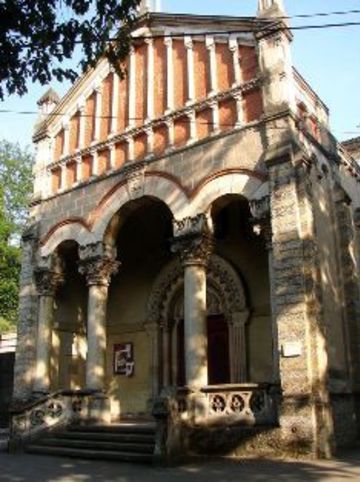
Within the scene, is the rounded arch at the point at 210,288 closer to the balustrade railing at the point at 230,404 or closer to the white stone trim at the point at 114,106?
the balustrade railing at the point at 230,404

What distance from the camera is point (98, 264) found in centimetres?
1450

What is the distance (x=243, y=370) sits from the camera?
1431 centimetres

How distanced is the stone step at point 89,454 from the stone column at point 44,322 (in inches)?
95.4

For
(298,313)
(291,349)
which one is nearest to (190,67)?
(298,313)

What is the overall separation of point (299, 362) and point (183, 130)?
260 inches

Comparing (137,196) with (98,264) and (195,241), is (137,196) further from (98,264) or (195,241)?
(195,241)

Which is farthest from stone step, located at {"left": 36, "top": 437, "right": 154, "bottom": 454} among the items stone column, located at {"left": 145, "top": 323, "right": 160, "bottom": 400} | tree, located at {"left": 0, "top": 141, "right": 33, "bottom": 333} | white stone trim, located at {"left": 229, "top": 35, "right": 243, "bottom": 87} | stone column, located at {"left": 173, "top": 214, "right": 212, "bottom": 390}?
tree, located at {"left": 0, "top": 141, "right": 33, "bottom": 333}

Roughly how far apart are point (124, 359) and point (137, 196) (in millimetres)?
5510

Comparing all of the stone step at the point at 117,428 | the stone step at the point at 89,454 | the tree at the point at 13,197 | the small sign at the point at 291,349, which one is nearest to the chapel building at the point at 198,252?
the small sign at the point at 291,349

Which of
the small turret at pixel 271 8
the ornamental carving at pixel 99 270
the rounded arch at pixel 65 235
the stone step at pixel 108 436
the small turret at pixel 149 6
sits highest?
the small turret at pixel 149 6

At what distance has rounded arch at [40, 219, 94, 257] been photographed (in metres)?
15.2

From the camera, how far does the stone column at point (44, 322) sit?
49.1 feet

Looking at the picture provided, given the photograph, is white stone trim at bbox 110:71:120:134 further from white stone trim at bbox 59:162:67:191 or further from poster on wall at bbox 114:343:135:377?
poster on wall at bbox 114:343:135:377

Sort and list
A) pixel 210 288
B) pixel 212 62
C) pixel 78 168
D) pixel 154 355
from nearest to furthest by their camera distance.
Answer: pixel 212 62
pixel 210 288
pixel 154 355
pixel 78 168
